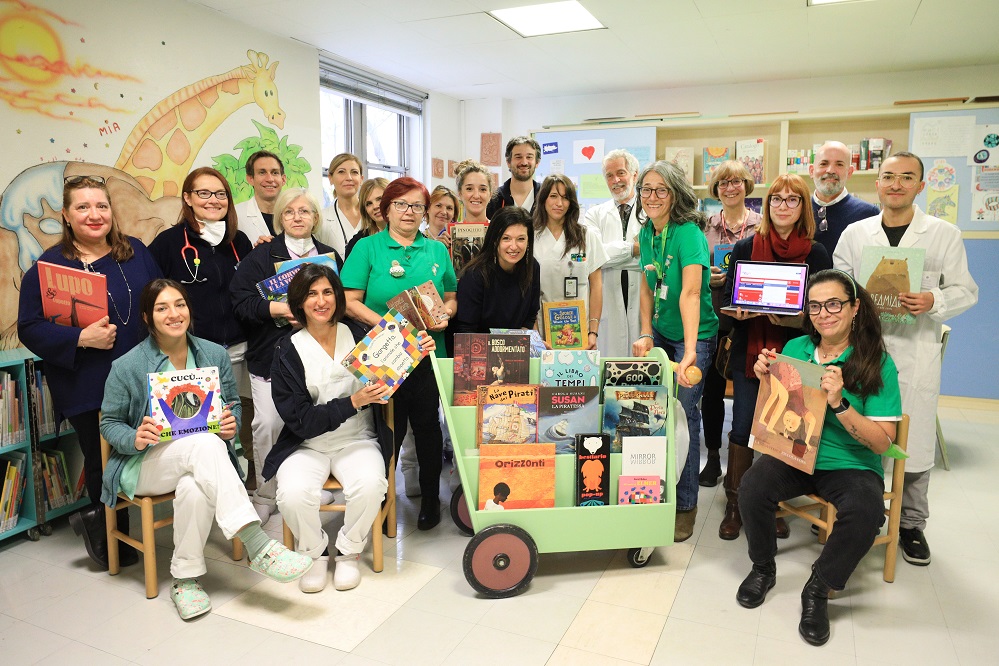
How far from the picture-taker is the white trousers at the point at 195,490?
7.89ft

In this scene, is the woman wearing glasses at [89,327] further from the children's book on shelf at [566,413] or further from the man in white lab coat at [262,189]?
the children's book on shelf at [566,413]

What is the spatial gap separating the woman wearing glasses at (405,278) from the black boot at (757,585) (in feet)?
4.42

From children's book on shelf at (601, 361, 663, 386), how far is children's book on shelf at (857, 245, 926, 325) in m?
1.00

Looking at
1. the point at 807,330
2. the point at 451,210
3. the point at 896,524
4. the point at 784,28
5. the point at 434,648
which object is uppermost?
the point at 784,28

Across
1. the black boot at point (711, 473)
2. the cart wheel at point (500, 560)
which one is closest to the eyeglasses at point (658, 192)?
the cart wheel at point (500, 560)

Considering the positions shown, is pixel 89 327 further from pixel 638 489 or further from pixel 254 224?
pixel 638 489

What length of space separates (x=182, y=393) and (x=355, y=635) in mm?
1038

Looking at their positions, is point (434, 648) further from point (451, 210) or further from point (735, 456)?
point (451, 210)

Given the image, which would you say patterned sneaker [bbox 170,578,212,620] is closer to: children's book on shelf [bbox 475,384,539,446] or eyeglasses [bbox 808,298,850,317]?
children's book on shelf [bbox 475,384,539,446]

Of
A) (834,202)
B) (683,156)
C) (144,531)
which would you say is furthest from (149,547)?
(683,156)

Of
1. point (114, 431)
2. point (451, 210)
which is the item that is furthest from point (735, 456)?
point (114, 431)

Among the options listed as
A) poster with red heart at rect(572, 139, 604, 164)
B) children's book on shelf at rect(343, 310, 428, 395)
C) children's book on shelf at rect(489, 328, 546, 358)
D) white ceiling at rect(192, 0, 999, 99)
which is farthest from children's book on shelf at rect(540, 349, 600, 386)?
poster with red heart at rect(572, 139, 604, 164)

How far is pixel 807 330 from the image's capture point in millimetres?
2684

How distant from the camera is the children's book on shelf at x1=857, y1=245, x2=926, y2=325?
273cm
